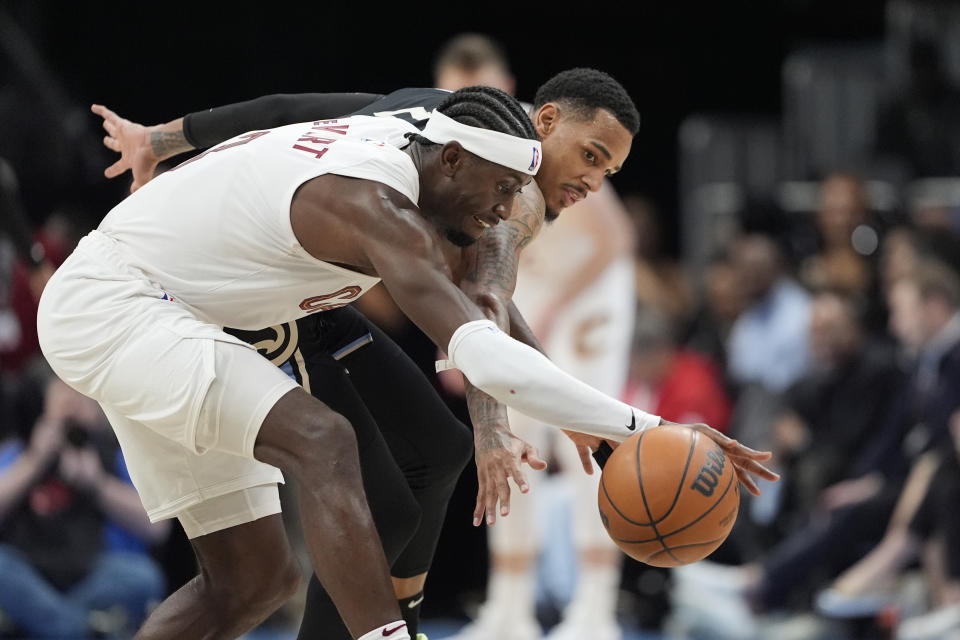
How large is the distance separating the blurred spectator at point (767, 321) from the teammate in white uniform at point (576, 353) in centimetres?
191

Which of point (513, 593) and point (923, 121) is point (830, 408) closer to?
point (513, 593)

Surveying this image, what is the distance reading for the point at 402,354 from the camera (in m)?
4.68

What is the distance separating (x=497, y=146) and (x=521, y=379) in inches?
26.2

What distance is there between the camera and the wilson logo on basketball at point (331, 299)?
13.3ft

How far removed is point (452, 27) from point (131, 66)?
2.79 meters

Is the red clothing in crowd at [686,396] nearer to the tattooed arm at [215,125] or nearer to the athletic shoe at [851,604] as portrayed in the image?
the athletic shoe at [851,604]

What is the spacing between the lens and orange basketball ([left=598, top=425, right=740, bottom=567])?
12.6 ft

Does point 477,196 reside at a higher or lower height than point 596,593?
higher

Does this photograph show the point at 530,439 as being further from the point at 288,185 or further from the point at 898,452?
the point at 288,185

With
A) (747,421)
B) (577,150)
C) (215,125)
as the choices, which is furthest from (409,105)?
(747,421)

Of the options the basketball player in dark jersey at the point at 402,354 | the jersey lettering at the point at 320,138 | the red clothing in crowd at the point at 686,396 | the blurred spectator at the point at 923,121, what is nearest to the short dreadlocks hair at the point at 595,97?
the basketball player in dark jersey at the point at 402,354

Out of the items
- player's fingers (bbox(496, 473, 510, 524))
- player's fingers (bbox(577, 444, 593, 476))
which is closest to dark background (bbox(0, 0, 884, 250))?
player's fingers (bbox(577, 444, 593, 476))

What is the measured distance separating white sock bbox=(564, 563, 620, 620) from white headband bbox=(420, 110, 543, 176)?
11.4 ft

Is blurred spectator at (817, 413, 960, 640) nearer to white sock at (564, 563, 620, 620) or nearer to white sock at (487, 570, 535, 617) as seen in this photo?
white sock at (564, 563, 620, 620)
